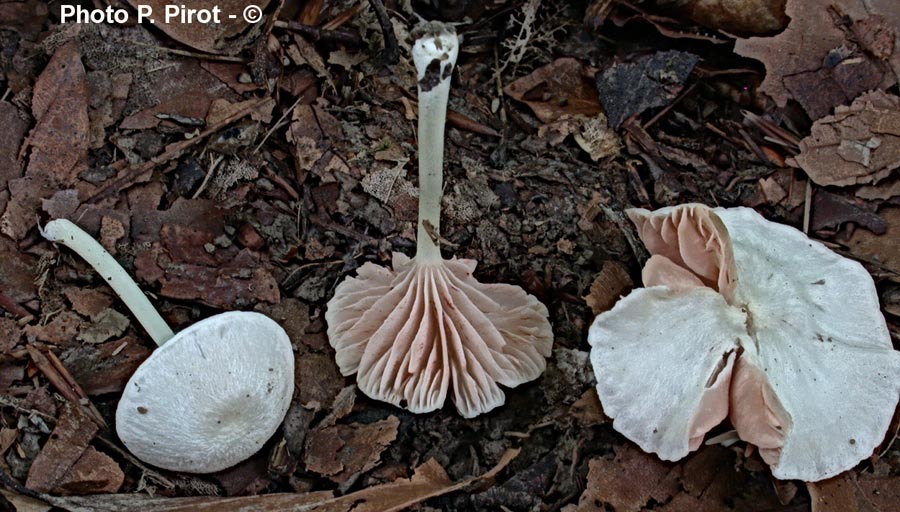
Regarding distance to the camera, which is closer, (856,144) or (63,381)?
(63,381)

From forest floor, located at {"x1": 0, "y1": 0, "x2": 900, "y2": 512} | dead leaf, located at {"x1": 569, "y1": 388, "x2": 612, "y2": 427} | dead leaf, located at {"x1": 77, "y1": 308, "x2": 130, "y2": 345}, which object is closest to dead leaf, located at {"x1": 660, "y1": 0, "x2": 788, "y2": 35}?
forest floor, located at {"x1": 0, "y1": 0, "x2": 900, "y2": 512}

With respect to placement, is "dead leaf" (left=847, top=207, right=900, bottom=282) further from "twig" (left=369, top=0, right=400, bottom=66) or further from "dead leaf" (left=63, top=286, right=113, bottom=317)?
"dead leaf" (left=63, top=286, right=113, bottom=317)

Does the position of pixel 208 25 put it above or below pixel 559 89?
above

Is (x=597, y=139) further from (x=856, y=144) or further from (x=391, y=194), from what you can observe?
(x=856, y=144)

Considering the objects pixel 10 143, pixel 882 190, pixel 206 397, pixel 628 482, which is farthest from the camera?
pixel 882 190

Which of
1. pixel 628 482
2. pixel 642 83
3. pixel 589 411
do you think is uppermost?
pixel 642 83

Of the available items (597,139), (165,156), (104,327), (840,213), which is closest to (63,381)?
(104,327)

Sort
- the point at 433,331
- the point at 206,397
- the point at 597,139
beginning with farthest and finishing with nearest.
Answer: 1. the point at 597,139
2. the point at 433,331
3. the point at 206,397
